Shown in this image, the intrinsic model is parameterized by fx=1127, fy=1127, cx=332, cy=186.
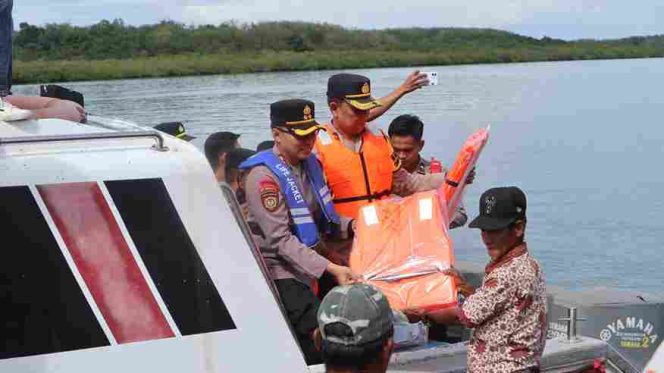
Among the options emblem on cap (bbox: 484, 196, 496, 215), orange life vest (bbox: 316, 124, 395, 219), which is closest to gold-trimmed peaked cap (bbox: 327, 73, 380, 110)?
orange life vest (bbox: 316, 124, 395, 219)

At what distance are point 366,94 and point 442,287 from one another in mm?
1055

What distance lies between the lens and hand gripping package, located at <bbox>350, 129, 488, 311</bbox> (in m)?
3.55

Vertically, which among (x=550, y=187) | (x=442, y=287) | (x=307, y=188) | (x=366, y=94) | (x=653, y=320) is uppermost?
(x=366, y=94)

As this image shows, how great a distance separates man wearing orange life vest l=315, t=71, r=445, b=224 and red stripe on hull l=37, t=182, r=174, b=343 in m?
1.53

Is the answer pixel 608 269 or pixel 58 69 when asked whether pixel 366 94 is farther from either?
pixel 58 69

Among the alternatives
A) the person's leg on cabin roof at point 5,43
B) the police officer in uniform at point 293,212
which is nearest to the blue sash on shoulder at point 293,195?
the police officer in uniform at point 293,212

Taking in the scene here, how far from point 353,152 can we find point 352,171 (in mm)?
83

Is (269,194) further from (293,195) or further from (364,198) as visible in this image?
(364,198)

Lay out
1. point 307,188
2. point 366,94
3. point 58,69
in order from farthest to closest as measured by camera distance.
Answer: point 58,69 < point 366,94 < point 307,188

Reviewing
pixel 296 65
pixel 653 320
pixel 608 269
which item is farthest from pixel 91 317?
pixel 296 65

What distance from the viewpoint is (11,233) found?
8.66 ft

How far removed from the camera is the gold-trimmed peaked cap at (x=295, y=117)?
382 centimetres

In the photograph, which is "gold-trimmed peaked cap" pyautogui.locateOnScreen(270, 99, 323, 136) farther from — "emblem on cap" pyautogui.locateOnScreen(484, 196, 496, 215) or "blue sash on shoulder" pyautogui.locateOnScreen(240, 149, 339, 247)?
"emblem on cap" pyautogui.locateOnScreen(484, 196, 496, 215)

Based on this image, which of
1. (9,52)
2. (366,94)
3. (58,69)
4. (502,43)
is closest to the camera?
(9,52)
